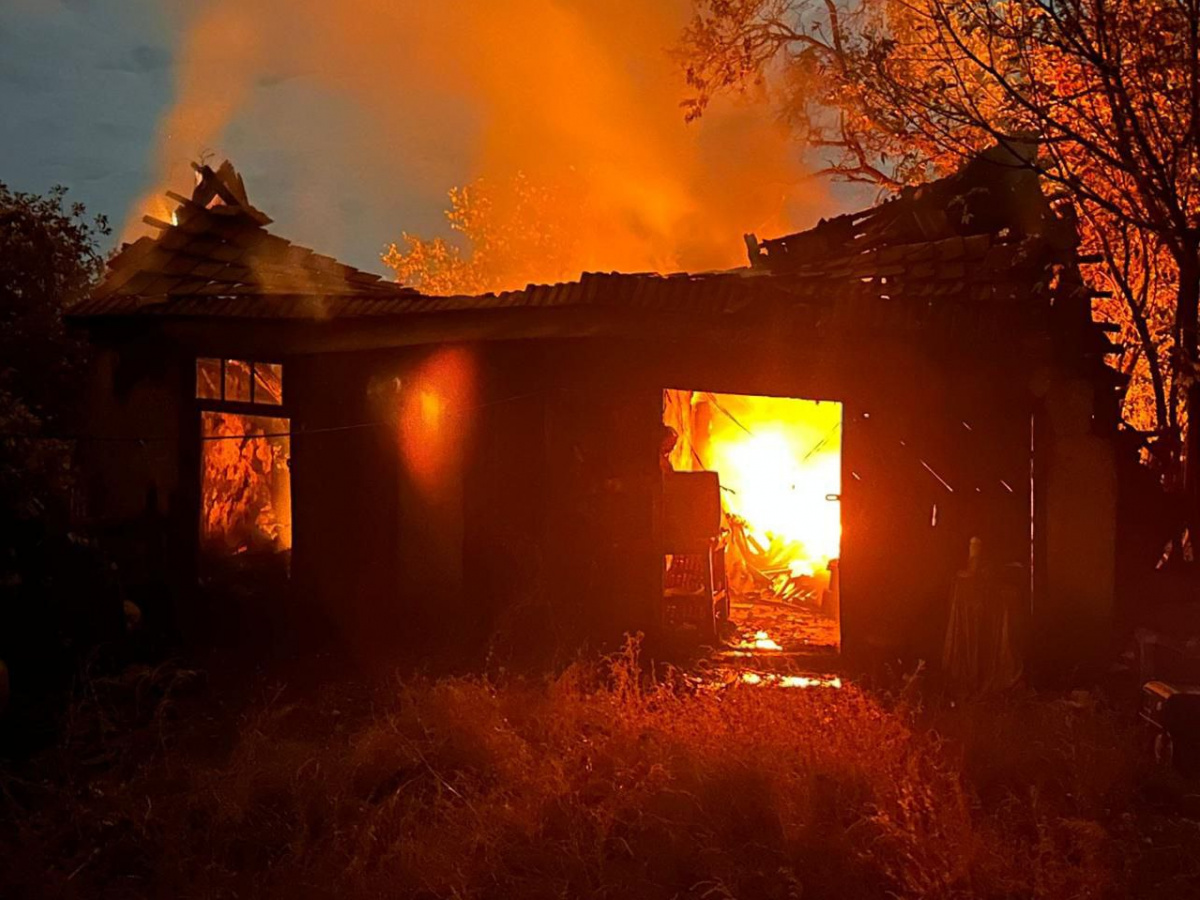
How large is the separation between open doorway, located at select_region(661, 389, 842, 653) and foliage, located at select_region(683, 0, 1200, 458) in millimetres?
4498

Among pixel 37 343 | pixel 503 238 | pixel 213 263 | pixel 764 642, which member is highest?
pixel 503 238

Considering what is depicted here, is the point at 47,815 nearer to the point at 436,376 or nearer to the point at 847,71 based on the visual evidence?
the point at 436,376

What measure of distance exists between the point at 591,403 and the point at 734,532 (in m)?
7.41

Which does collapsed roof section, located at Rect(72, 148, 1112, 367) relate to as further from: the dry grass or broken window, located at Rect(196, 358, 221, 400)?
the dry grass

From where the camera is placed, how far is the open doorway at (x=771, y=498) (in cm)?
1435

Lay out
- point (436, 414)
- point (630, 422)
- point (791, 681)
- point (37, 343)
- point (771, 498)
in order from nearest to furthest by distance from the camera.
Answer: point (791, 681) < point (630, 422) < point (436, 414) < point (37, 343) < point (771, 498)

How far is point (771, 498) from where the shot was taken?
56.7ft

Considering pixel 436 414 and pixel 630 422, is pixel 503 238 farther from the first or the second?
pixel 630 422

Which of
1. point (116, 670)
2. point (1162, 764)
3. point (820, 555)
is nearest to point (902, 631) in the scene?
point (1162, 764)

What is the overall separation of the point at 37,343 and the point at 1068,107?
1343cm

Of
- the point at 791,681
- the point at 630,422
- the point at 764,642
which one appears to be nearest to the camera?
the point at 791,681

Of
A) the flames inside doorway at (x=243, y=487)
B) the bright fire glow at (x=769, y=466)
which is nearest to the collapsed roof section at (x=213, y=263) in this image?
the flames inside doorway at (x=243, y=487)

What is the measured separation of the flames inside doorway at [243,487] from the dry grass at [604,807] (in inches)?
215

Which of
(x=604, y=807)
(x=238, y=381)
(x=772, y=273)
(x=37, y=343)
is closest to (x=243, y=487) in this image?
(x=238, y=381)
